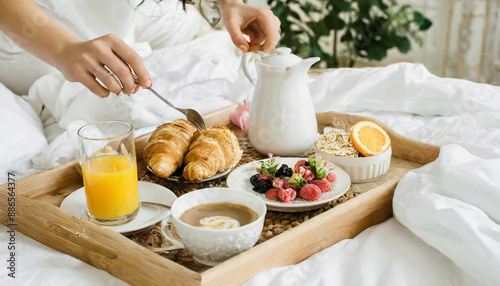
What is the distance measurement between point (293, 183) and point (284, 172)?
5 cm

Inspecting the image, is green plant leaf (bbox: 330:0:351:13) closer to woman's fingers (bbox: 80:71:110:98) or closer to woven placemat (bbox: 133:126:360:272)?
woven placemat (bbox: 133:126:360:272)

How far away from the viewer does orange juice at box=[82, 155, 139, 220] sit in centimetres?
94

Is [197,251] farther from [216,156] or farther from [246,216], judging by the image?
[216,156]

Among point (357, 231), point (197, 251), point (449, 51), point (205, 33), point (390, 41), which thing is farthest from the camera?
point (449, 51)

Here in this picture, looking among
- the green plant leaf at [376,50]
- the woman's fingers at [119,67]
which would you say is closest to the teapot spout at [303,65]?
the woman's fingers at [119,67]

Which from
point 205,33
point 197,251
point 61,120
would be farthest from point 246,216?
point 205,33

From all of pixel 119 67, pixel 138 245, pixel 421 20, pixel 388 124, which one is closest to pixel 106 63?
pixel 119 67

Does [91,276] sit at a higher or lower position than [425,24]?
higher

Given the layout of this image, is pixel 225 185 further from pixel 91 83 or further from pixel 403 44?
pixel 403 44

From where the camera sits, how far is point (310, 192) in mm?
991

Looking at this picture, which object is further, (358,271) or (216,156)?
(216,156)

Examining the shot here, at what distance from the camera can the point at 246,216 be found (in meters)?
0.88

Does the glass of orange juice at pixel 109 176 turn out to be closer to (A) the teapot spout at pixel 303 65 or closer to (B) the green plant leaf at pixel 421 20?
A: (A) the teapot spout at pixel 303 65

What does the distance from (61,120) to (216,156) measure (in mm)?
577
